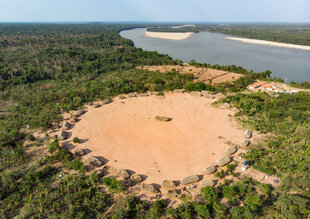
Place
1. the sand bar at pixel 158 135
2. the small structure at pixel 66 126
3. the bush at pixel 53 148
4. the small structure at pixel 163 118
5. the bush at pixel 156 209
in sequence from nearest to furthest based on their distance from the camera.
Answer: the bush at pixel 156 209 → the sand bar at pixel 158 135 → the bush at pixel 53 148 → the small structure at pixel 66 126 → the small structure at pixel 163 118

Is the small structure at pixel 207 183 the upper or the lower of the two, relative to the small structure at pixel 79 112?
lower

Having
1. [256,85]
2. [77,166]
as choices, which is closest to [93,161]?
[77,166]

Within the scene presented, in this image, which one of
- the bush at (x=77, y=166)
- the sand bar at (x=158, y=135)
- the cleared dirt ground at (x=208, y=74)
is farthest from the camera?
the cleared dirt ground at (x=208, y=74)

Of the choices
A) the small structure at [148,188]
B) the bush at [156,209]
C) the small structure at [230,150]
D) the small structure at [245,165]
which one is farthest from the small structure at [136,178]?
the small structure at [245,165]

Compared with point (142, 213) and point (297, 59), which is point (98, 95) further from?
point (297, 59)

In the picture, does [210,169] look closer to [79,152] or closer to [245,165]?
[245,165]

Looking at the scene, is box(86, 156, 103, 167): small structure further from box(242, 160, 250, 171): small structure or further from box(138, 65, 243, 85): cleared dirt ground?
box(138, 65, 243, 85): cleared dirt ground

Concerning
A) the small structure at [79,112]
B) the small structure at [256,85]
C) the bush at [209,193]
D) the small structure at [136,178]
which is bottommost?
the small structure at [136,178]

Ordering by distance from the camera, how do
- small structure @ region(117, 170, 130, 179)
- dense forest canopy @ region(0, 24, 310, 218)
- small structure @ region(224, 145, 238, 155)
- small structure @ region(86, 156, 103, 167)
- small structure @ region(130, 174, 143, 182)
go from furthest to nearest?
small structure @ region(224, 145, 238, 155), small structure @ region(86, 156, 103, 167), small structure @ region(117, 170, 130, 179), small structure @ region(130, 174, 143, 182), dense forest canopy @ region(0, 24, 310, 218)

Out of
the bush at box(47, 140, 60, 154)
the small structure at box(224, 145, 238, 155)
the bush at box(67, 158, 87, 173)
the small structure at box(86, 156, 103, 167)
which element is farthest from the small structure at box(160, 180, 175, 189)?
the bush at box(47, 140, 60, 154)

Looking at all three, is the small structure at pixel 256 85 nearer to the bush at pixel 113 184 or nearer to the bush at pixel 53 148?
the bush at pixel 113 184
